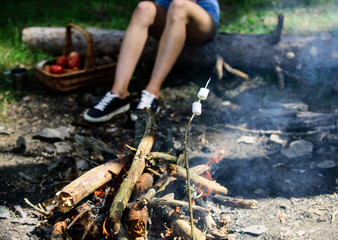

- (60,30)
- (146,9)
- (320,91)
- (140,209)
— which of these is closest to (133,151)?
(140,209)

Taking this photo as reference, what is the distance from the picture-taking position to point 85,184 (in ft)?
6.82

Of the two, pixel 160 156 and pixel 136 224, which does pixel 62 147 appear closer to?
pixel 160 156

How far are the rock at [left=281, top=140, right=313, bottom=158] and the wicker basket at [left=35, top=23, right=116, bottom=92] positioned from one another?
2.53 metres

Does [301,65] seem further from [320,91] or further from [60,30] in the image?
[60,30]

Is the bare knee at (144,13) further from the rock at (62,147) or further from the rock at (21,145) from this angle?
the rock at (21,145)

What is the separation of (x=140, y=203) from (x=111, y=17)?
481cm

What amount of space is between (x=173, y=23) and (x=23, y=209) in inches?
91.2

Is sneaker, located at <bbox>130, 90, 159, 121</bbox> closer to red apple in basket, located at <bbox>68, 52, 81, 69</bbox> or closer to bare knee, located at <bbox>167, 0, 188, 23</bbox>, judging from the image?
bare knee, located at <bbox>167, 0, 188, 23</bbox>

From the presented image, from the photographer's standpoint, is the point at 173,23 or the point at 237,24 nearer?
the point at 173,23

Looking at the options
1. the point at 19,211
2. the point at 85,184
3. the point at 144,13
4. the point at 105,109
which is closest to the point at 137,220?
the point at 85,184

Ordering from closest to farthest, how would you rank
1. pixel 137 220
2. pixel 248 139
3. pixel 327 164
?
pixel 137 220
pixel 327 164
pixel 248 139

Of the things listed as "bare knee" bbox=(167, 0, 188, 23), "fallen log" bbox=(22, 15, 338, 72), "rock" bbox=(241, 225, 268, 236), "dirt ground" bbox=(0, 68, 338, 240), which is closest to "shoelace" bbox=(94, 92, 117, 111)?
"dirt ground" bbox=(0, 68, 338, 240)

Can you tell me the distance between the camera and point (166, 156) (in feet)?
7.50

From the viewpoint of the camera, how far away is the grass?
15.9 feet
